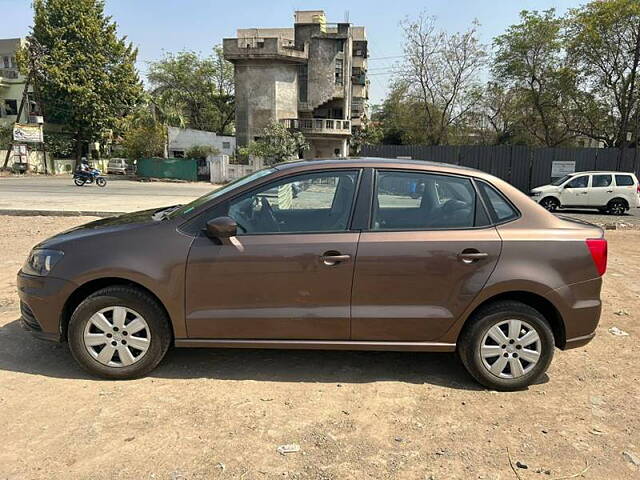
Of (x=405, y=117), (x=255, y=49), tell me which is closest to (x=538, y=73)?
(x=405, y=117)

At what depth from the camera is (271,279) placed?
3.34 m

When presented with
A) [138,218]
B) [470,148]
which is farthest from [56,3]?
[138,218]

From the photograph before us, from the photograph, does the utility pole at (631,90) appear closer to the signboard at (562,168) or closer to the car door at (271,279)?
the signboard at (562,168)

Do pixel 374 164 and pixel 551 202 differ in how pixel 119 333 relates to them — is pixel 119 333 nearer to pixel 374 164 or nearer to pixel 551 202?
pixel 374 164

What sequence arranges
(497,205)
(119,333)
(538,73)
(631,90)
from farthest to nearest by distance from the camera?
(538,73)
(631,90)
(497,205)
(119,333)

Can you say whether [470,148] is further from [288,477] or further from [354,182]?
[288,477]

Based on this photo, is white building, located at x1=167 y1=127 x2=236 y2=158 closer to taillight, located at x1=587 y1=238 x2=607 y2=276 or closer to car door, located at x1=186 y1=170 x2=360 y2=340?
car door, located at x1=186 y1=170 x2=360 y2=340

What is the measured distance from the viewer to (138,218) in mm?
3824

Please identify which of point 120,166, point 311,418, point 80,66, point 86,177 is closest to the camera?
point 311,418

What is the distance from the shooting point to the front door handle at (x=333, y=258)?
3.32 meters

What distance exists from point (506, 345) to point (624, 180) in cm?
1588

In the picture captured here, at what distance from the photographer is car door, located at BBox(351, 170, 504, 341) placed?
334cm

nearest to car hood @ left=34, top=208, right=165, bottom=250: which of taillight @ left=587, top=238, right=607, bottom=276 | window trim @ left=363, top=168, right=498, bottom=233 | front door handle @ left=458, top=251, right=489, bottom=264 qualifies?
window trim @ left=363, top=168, right=498, bottom=233

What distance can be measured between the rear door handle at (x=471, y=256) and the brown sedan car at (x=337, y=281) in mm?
10
